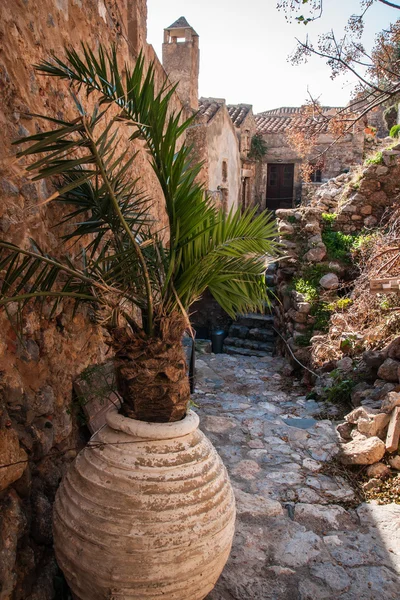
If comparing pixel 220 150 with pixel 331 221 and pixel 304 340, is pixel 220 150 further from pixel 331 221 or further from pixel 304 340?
pixel 304 340

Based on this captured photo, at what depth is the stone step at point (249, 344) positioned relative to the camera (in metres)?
8.68

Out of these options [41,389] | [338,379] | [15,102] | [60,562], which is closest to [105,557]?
[60,562]

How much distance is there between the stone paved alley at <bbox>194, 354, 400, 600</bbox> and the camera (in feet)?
7.07

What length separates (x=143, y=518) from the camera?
5.33 feet

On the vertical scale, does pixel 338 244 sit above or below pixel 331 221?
below

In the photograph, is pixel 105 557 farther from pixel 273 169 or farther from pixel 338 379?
pixel 273 169

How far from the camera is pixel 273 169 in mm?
17016

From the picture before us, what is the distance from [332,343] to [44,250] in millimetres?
4395

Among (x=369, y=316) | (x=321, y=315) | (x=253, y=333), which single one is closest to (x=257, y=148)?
(x=253, y=333)

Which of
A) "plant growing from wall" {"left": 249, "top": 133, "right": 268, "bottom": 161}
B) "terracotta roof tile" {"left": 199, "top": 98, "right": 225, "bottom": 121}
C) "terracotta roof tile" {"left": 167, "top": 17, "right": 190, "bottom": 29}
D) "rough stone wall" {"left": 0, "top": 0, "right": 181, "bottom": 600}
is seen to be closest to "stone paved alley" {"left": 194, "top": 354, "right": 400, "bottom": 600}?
"rough stone wall" {"left": 0, "top": 0, "right": 181, "bottom": 600}

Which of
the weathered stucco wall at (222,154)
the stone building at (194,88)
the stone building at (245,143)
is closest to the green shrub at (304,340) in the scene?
the weathered stucco wall at (222,154)

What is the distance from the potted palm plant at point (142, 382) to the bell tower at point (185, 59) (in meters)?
9.35

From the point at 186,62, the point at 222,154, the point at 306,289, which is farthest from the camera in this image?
the point at 222,154

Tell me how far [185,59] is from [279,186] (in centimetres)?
735
